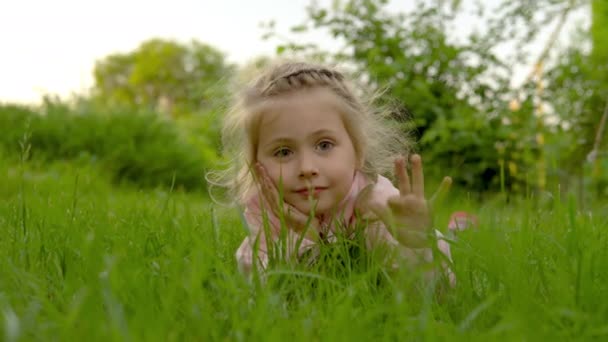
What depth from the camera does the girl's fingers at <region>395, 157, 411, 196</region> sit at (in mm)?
1770

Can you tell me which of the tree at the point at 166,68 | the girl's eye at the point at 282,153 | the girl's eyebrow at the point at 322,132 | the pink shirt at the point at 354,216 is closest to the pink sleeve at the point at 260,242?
the pink shirt at the point at 354,216

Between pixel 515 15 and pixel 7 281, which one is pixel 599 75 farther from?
pixel 7 281

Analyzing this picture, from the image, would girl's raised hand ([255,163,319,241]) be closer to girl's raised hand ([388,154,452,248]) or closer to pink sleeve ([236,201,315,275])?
pink sleeve ([236,201,315,275])

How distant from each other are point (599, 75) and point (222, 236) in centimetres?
436

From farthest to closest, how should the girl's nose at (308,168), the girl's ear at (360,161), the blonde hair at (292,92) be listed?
the girl's ear at (360,161) → the blonde hair at (292,92) → the girl's nose at (308,168)

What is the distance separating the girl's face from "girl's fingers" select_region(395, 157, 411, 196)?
326 mm

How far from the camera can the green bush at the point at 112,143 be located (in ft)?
24.5

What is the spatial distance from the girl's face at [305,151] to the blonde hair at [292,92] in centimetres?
6

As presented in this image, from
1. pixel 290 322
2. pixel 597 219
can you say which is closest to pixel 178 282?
pixel 290 322

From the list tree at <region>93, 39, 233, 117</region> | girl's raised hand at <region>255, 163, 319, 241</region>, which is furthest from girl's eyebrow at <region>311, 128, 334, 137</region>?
tree at <region>93, 39, 233, 117</region>

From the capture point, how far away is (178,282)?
1.22 meters

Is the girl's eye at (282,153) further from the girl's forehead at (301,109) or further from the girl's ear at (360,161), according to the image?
the girl's ear at (360,161)

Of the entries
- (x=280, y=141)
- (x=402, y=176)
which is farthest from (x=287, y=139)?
(x=402, y=176)

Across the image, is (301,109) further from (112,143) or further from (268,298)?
(112,143)
